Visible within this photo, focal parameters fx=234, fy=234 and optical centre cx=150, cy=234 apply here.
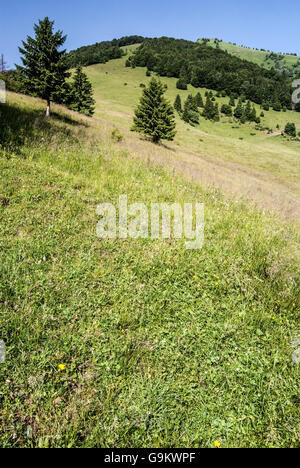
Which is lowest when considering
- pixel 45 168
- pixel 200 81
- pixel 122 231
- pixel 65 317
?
pixel 65 317

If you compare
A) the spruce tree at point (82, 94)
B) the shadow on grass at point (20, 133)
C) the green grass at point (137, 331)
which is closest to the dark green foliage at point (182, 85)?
the spruce tree at point (82, 94)

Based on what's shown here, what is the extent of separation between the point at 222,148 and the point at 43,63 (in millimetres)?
37857

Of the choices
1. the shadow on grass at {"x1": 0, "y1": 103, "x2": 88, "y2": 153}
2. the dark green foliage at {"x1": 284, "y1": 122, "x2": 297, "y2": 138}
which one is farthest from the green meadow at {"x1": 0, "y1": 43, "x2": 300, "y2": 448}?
the dark green foliage at {"x1": 284, "y1": 122, "x2": 297, "y2": 138}

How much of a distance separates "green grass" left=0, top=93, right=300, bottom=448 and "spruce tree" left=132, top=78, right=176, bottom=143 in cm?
2549

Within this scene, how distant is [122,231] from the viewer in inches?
207

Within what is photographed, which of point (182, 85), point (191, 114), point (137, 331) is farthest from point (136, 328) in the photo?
point (182, 85)

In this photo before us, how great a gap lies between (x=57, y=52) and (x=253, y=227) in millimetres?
18217

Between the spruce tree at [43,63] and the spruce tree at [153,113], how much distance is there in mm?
13511

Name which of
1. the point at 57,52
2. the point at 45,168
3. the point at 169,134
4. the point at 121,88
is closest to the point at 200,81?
the point at 121,88

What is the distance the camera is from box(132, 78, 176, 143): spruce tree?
1120 inches

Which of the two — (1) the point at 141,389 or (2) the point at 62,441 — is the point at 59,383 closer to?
(2) the point at 62,441

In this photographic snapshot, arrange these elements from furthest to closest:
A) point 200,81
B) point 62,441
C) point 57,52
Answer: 1. point 200,81
2. point 57,52
3. point 62,441

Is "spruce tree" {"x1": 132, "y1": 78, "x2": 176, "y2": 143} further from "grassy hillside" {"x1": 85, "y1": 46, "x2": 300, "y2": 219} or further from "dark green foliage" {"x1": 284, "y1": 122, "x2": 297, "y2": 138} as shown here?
"dark green foliage" {"x1": 284, "y1": 122, "x2": 297, "y2": 138}

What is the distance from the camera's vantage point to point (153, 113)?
2878 cm
